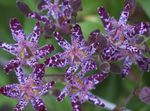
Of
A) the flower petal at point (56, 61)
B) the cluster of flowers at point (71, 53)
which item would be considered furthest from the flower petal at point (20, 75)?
the flower petal at point (56, 61)

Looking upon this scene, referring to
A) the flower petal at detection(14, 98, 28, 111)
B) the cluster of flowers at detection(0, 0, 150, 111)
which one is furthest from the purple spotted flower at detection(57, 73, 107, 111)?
the flower petal at detection(14, 98, 28, 111)

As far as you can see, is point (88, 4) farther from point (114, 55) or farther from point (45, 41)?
point (114, 55)

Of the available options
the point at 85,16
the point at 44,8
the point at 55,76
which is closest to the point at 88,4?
the point at 85,16

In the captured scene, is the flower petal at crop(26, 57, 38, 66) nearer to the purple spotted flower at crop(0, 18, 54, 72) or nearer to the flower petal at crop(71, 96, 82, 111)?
the purple spotted flower at crop(0, 18, 54, 72)

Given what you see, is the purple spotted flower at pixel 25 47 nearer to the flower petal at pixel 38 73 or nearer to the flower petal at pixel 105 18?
the flower petal at pixel 38 73

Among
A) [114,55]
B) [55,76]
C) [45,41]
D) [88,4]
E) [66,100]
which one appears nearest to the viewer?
[114,55]

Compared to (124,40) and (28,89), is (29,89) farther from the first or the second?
(124,40)

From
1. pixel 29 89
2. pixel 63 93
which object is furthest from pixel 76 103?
pixel 29 89
